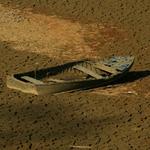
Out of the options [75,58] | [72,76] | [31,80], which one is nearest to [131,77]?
[72,76]

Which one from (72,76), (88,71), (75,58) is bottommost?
(75,58)

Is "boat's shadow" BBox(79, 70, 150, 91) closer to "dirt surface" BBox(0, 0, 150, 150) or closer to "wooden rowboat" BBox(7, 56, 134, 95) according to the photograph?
"dirt surface" BBox(0, 0, 150, 150)

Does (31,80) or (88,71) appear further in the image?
(88,71)

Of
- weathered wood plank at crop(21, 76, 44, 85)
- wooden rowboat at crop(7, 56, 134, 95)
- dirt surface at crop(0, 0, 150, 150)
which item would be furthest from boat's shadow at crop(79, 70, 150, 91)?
weathered wood plank at crop(21, 76, 44, 85)

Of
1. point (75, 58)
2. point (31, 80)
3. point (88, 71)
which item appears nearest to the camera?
point (31, 80)

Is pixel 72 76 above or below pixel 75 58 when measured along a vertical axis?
above

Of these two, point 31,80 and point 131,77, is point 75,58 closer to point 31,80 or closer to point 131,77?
point 131,77

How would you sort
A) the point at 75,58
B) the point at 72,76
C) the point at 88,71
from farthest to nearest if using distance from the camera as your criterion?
the point at 75,58
the point at 72,76
the point at 88,71

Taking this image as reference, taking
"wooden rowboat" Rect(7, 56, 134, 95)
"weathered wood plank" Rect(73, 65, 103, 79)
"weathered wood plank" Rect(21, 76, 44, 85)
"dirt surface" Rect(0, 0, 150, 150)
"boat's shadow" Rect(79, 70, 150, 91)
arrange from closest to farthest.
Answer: "dirt surface" Rect(0, 0, 150, 150) < "wooden rowboat" Rect(7, 56, 134, 95) < "weathered wood plank" Rect(21, 76, 44, 85) < "weathered wood plank" Rect(73, 65, 103, 79) < "boat's shadow" Rect(79, 70, 150, 91)

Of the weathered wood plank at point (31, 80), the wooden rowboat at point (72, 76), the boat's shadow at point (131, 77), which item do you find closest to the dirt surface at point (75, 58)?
the boat's shadow at point (131, 77)
